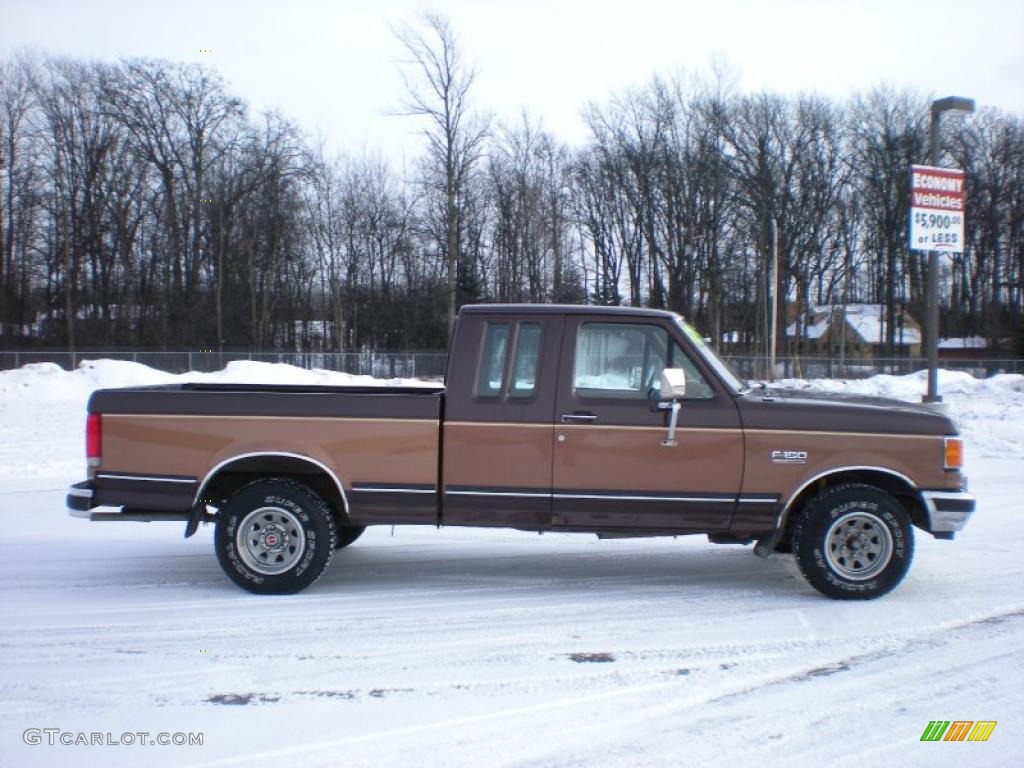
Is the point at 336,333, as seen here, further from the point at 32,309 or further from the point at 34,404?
the point at 34,404

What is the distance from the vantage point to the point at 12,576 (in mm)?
6844

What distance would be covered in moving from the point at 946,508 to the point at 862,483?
55cm

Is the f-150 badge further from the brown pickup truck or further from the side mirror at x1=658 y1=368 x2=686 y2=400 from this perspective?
the side mirror at x1=658 y1=368 x2=686 y2=400

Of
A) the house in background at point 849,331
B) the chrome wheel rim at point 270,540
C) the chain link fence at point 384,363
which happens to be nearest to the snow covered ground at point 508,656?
the chrome wheel rim at point 270,540

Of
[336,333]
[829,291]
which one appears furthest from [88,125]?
[829,291]

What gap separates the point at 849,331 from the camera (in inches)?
2400

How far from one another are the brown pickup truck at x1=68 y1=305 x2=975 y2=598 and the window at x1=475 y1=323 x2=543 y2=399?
11 millimetres

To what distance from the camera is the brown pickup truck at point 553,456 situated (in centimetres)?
609

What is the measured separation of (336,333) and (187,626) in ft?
161

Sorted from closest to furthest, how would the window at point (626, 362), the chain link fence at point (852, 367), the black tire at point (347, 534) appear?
the window at point (626, 362) < the black tire at point (347, 534) < the chain link fence at point (852, 367)

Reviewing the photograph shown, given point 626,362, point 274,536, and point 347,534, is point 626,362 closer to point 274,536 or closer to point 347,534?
point 274,536

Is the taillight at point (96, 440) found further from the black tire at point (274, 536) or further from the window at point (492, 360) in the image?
the window at point (492, 360)

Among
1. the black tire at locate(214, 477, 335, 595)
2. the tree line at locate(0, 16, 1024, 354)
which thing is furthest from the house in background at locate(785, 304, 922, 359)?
the black tire at locate(214, 477, 335, 595)

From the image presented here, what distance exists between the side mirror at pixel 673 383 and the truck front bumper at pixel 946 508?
1886 mm
